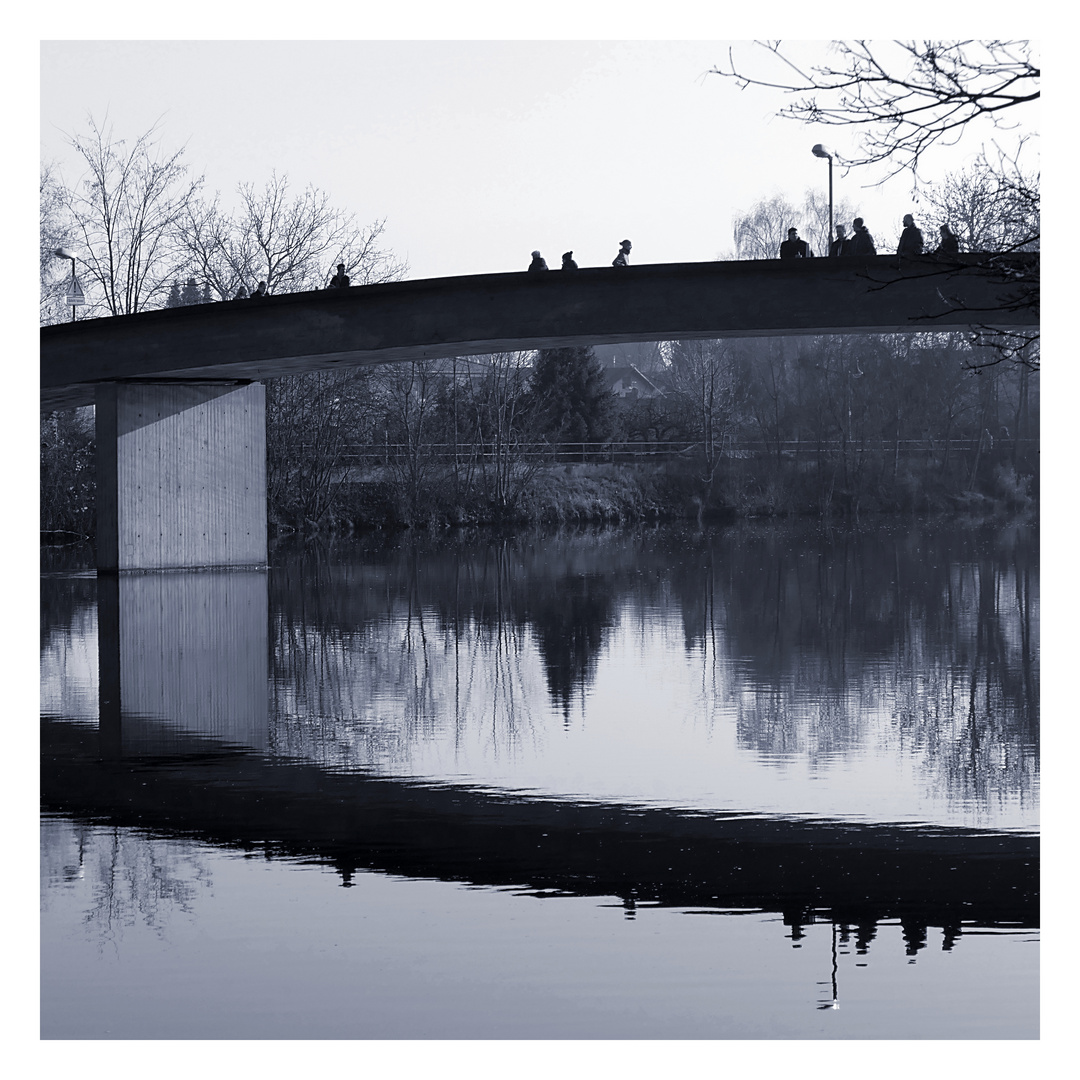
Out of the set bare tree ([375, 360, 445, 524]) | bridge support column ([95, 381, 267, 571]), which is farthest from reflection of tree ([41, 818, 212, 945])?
bare tree ([375, 360, 445, 524])

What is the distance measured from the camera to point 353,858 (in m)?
7.86

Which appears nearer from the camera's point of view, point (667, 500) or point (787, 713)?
point (787, 713)

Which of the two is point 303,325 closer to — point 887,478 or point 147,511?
point 147,511

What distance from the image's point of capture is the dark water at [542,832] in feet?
19.1

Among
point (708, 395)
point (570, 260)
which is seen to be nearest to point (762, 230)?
point (708, 395)

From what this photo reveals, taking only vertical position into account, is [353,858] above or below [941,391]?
below

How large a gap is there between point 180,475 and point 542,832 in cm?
2180

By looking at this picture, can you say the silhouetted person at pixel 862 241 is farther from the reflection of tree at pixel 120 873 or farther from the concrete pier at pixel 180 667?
the reflection of tree at pixel 120 873

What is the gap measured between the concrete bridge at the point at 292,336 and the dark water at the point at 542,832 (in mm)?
7802

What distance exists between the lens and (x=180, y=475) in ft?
94.8

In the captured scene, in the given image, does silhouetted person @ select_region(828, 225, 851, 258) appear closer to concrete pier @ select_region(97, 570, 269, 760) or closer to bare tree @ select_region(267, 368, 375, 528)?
concrete pier @ select_region(97, 570, 269, 760)

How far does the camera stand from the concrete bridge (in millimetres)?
24672

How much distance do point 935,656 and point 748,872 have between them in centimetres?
849

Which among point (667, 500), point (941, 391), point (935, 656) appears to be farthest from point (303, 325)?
point (941, 391)
